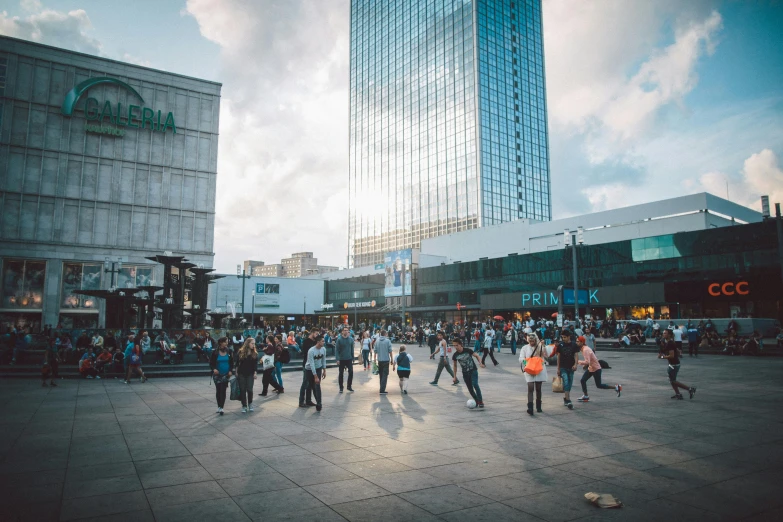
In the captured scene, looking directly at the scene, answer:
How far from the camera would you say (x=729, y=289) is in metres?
39.9

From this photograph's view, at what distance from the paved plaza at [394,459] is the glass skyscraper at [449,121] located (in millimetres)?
101305

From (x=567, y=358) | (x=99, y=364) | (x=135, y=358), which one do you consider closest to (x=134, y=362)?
(x=135, y=358)

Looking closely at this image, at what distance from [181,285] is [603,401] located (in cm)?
2579

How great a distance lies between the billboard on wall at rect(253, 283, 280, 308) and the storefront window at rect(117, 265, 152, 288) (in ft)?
91.8

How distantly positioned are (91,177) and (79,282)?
1005 centimetres

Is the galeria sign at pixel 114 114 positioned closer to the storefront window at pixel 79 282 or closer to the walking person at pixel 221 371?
the storefront window at pixel 79 282

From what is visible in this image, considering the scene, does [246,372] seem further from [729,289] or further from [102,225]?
[729,289]

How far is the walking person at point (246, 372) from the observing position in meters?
10.6

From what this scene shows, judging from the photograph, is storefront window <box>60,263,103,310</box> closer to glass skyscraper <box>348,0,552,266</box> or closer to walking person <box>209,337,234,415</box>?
walking person <box>209,337,234,415</box>

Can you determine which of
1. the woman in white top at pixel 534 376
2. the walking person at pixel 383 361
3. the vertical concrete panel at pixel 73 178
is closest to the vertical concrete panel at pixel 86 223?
the vertical concrete panel at pixel 73 178

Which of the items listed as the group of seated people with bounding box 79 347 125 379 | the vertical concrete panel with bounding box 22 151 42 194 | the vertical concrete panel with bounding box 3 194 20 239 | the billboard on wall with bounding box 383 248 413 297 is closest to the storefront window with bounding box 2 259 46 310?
the vertical concrete panel with bounding box 3 194 20 239

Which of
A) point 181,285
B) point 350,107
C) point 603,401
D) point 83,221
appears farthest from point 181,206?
point 350,107

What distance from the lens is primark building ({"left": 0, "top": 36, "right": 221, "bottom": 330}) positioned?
39562 mm

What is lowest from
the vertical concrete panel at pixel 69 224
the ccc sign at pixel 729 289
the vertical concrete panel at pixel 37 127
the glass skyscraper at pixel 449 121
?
the ccc sign at pixel 729 289
